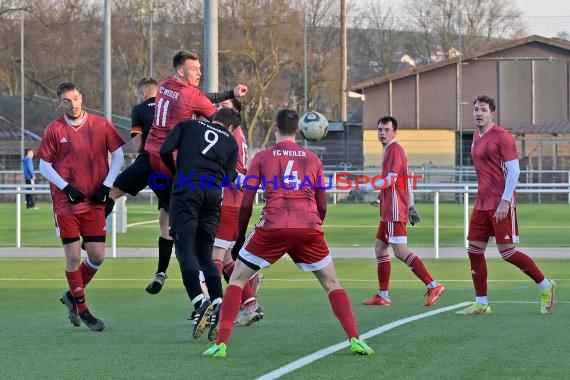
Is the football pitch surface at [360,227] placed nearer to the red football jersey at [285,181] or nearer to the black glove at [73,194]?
the black glove at [73,194]

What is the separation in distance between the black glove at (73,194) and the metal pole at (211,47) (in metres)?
4.87

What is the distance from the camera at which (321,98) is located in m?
70.4

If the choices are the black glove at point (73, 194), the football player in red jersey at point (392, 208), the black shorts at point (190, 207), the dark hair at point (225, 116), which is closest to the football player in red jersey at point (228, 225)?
the dark hair at point (225, 116)

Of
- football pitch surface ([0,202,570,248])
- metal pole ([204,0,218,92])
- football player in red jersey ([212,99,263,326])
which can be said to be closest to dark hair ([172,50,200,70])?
football player in red jersey ([212,99,263,326])

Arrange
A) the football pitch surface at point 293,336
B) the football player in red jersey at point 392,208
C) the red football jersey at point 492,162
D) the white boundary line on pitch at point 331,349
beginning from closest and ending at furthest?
the white boundary line on pitch at point 331,349 < the football pitch surface at point 293,336 < the red football jersey at point 492,162 < the football player in red jersey at point 392,208

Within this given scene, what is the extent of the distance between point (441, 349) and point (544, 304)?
2876 mm

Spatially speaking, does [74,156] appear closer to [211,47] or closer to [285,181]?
[285,181]

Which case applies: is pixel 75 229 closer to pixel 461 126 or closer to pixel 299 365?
pixel 299 365

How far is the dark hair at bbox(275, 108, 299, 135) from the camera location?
8.92m

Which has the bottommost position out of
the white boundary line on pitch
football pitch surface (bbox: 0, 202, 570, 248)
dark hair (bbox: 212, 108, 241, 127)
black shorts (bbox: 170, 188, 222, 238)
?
the white boundary line on pitch

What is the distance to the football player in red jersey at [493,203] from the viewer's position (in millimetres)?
11656

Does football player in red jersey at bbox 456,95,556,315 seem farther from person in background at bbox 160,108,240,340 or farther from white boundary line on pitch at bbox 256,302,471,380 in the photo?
person in background at bbox 160,108,240,340

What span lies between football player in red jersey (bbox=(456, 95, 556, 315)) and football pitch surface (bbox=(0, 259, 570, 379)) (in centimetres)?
28

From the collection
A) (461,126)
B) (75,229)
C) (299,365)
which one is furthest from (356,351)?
(461,126)
